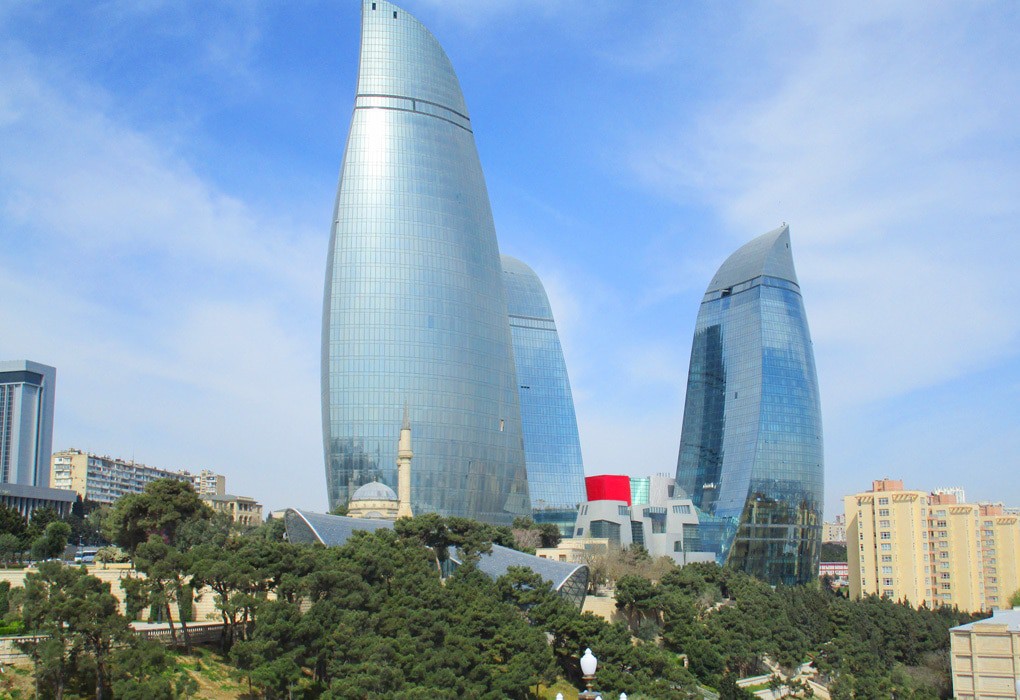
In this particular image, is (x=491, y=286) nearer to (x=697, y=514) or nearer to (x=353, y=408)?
(x=353, y=408)

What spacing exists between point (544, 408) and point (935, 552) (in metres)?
60.2

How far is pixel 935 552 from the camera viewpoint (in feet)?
383

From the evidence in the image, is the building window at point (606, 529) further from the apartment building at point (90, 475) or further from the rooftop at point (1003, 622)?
the apartment building at point (90, 475)

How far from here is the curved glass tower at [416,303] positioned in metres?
117

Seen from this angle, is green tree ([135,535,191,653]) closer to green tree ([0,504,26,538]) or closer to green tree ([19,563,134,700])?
green tree ([19,563,134,700])

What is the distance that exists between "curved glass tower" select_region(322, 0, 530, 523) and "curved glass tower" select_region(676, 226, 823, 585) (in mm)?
35081

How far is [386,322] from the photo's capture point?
118000mm

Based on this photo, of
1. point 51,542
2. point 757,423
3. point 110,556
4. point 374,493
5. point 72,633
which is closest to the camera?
point 72,633

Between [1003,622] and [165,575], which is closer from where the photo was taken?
[165,575]

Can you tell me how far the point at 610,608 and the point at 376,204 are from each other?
57142mm

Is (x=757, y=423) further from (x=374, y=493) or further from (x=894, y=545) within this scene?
(x=374, y=493)

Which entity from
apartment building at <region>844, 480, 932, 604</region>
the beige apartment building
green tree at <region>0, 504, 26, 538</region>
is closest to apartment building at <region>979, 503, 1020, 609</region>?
the beige apartment building

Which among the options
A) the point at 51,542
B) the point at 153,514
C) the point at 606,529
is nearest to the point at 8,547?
the point at 51,542

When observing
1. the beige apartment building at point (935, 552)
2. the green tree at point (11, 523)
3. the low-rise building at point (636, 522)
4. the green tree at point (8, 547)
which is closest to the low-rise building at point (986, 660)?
the beige apartment building at point (935, 552)
